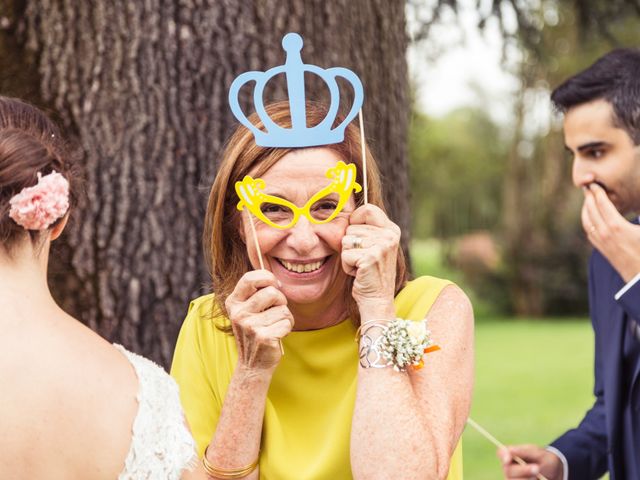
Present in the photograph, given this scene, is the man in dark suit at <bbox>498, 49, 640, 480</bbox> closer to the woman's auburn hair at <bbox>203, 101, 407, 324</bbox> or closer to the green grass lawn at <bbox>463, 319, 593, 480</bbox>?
the woman's auburn hair at <bbox>203, 101, 407, 324</bbox>

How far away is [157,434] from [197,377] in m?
0.77

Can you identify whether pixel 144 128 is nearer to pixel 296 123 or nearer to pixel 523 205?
pixel 296 123

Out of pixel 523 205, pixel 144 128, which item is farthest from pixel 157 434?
pixel 523 205

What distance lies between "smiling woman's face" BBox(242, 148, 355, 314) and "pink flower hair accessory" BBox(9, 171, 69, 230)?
2.59 ft

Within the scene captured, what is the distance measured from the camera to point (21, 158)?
2.05 metres

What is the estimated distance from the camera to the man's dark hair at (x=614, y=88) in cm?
354

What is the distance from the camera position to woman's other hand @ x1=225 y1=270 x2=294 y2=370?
2.62m

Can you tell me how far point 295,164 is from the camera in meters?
2.77

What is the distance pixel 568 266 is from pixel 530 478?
20.7 metres

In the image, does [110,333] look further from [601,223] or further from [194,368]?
[601,223]

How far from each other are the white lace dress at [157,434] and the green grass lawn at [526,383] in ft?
14.4

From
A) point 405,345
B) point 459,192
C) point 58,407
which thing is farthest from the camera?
point 459,192

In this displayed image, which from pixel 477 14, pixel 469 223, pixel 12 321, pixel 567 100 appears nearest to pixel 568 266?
pixel 469 223

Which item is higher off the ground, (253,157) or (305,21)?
(305,21)
